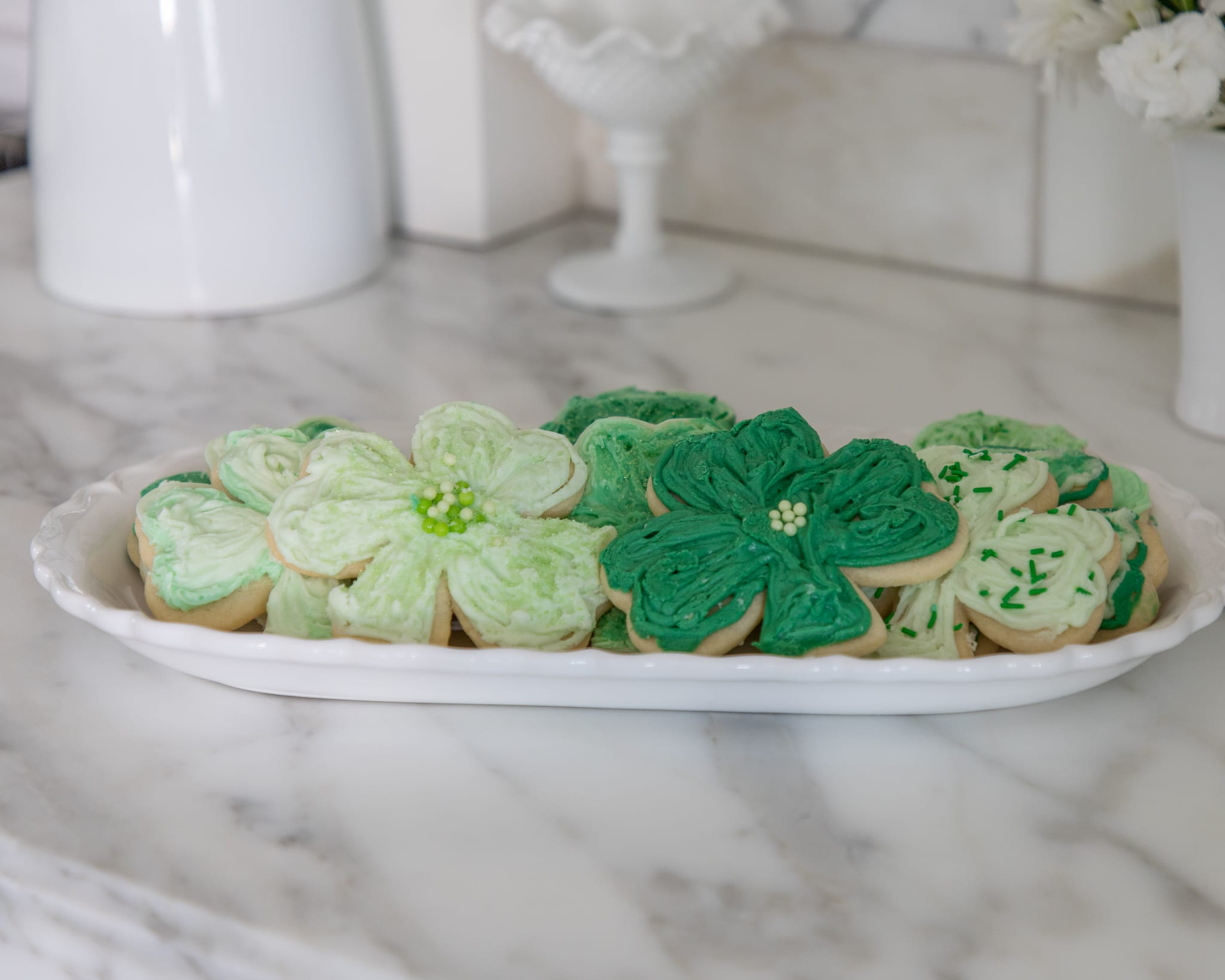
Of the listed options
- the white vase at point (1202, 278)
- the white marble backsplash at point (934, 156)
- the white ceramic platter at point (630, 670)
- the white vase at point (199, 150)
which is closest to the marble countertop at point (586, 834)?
the white ceramic platter at point (630, 670)

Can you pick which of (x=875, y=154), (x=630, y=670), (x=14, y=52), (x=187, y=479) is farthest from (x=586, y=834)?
(x=14, y=52)

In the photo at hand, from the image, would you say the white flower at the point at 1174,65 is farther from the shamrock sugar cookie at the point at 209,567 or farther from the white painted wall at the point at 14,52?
the white painted wall at the point at 14,52

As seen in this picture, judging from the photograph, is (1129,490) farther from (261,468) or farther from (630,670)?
(261,468)

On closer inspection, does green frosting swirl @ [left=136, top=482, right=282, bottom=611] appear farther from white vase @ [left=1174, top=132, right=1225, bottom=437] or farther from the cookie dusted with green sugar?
white vase @ [left=1174, top=132, right=1225, bottom=437]

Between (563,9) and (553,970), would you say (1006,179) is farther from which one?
(553,970)

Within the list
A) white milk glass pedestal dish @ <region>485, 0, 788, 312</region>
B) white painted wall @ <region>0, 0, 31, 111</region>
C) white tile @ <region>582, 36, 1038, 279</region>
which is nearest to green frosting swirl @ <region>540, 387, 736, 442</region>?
white milk glass pedestal dish @ <region>485, 0, 788, 312</region>

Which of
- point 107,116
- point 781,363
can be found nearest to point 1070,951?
point 781,363
